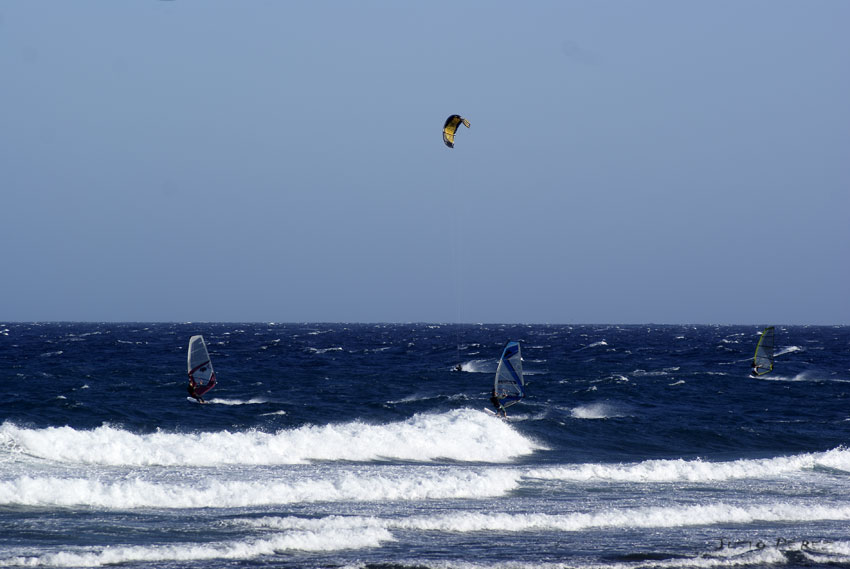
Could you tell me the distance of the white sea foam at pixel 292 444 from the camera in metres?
24.1

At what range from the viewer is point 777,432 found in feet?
106

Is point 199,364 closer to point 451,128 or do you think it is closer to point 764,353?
point 451,128

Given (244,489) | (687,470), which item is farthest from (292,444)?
(687,470)

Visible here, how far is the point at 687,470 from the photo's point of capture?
24.0m

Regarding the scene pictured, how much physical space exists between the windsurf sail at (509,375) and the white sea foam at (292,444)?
70.9 inches

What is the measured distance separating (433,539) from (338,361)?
43.2 m

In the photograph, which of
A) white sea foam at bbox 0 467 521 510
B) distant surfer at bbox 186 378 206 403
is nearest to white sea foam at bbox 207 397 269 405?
distant surfer at bbox 186 378 206 403

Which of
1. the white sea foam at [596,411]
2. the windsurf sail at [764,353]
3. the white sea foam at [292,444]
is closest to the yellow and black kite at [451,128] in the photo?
the white sea foam at [292,444]

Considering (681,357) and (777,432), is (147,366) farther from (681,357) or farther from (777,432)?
(681,357)

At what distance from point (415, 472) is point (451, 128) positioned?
11213 mm

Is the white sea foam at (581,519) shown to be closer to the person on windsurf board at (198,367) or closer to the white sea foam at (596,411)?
the person on windsurf board at (198,367)

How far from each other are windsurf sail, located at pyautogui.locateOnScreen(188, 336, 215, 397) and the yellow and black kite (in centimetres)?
947

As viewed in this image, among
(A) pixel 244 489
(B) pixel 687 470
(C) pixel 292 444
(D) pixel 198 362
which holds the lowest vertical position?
(B) pixel 687 470

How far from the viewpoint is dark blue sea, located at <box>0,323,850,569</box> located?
15180mm
